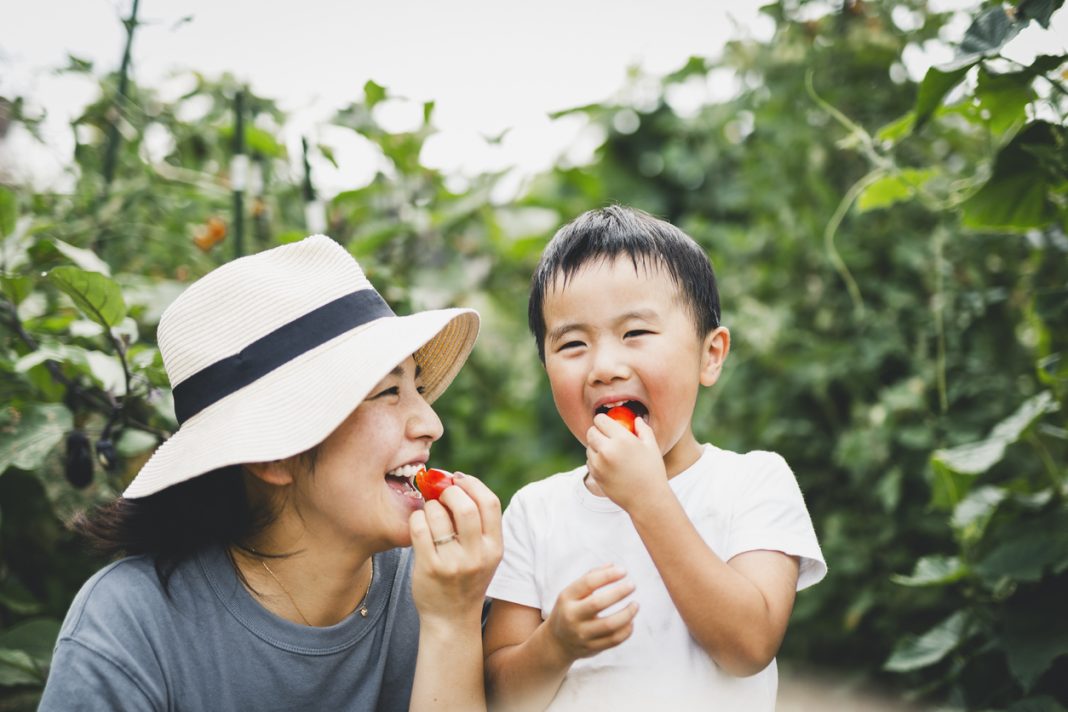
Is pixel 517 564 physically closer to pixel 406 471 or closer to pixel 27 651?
pixel 406 471

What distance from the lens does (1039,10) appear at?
1.47 metres

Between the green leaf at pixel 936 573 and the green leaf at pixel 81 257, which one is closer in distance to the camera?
the green leaf at pixel 81 257

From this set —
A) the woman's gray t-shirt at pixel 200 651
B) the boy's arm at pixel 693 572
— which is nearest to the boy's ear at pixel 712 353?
the boy's arm at pixel 693 572

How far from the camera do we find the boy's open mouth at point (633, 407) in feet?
4.94

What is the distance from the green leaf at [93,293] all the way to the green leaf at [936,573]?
1.75m

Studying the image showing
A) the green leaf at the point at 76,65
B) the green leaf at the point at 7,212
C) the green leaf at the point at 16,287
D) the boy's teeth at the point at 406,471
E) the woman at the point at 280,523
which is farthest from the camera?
the green leaf at the point at 76,65

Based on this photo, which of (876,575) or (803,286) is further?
(803,286)

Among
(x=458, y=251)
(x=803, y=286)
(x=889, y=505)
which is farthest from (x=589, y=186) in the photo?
(x=889, y=505)

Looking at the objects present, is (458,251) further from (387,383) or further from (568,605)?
(568,605)

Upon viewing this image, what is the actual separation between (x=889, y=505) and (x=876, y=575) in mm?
329

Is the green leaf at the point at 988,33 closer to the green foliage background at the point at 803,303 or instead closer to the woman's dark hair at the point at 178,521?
the green foliage background at the point at 803,303

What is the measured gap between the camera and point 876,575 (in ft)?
9.15

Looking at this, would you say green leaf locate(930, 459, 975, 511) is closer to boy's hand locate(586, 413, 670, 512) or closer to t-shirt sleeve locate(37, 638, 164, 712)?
boy's hand locate(586, 413, 670, 512)

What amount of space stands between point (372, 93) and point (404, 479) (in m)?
1.40
